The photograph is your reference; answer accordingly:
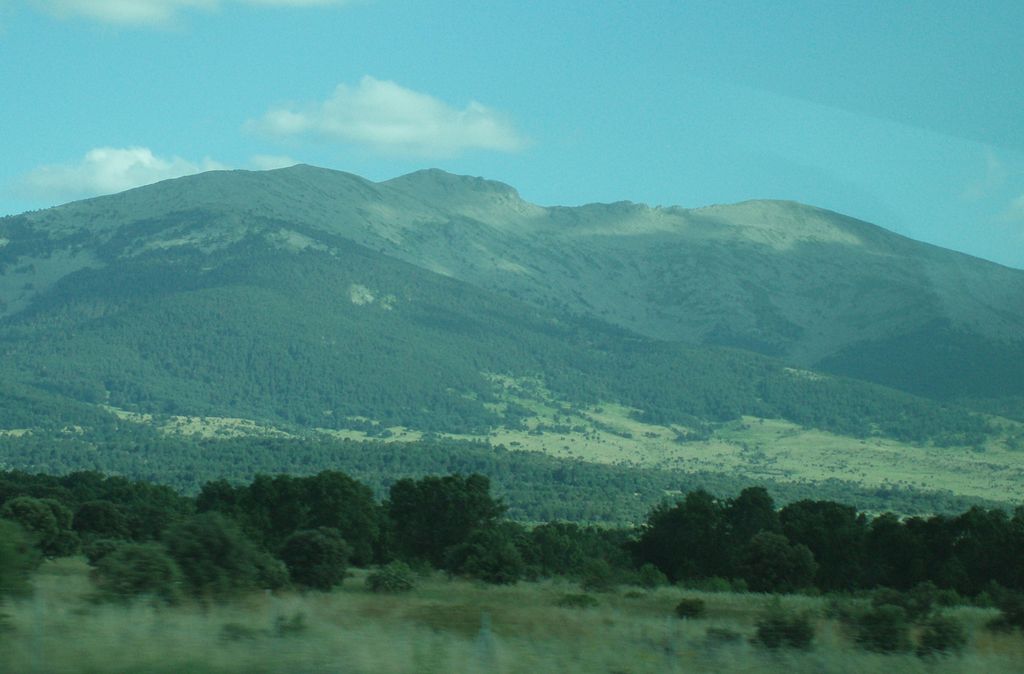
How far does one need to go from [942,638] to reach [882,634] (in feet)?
4.86

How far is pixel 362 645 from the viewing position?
1310cm

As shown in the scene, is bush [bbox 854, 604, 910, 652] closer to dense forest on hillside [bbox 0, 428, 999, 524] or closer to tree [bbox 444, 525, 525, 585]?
tree [bbox 444, 525, 525, 585]

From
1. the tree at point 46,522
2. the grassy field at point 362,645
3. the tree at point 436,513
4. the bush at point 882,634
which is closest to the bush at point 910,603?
the bush at point 882,634

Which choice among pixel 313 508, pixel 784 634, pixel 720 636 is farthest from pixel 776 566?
pixel 720 636

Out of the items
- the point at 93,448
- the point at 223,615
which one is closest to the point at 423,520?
the point at 223,615

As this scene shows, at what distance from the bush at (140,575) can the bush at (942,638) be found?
31.5 feet

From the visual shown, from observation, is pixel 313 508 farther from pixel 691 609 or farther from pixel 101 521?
pixel 691 609

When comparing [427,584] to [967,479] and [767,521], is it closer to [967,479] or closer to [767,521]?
[767,521]

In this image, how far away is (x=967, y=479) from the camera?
17775 centimetres

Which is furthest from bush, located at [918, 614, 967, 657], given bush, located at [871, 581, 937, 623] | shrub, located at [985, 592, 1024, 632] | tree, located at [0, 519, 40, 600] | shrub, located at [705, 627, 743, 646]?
tree, located at [0, 519, 40, 600]

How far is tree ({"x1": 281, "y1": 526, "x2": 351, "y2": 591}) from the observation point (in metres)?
Answer: 30.8

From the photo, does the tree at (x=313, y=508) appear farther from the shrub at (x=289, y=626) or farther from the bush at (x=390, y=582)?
the shrub at (x=289, y=626)

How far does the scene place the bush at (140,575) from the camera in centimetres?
1620

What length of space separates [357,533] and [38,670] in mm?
42861
